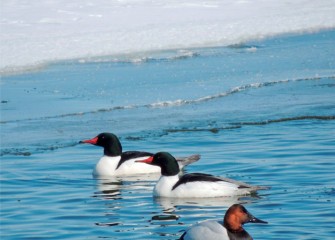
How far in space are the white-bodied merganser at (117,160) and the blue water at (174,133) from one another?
0.17 meters

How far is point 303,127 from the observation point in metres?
13.1

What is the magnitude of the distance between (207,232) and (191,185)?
8.30 ft

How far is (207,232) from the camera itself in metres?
7.80

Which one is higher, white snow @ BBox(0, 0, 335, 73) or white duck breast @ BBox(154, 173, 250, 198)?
white snow @ BBox(0, 0, 335, 73)

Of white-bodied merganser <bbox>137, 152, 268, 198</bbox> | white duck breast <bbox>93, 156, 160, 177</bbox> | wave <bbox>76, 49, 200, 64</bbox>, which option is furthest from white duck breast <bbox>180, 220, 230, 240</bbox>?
wave <bbox>76, 49, 200, 64</bbox>

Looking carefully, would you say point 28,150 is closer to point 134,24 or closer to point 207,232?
point 207,232

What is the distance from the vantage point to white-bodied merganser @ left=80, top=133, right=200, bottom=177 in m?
11.8

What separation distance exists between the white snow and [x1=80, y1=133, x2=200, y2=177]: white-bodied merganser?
5874mm

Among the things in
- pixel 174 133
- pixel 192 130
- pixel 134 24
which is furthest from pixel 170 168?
pixel 134 24

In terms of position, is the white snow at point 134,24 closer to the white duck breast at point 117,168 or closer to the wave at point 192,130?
the wave at point 192,130

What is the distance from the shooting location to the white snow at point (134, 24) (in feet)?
63.0

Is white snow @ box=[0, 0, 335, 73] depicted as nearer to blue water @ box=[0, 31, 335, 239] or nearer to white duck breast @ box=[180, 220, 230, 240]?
blue water @ box=[0, 31, 335, 239]

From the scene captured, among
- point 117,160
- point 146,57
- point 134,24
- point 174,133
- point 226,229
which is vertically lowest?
point 226,229

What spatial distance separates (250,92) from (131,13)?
322 inches
